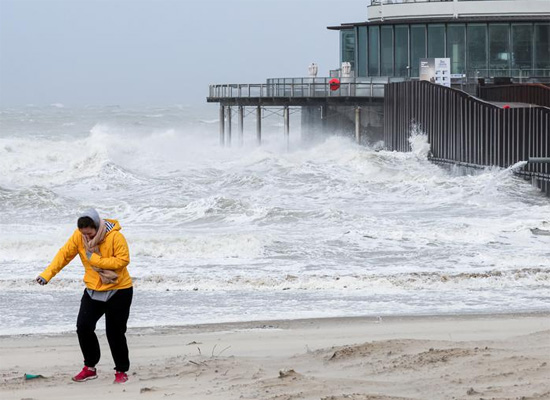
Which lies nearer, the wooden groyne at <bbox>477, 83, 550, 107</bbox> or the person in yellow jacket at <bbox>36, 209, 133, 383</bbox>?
the person in yellow jacket at <bbox>36, 209, 133, 383</bbox>

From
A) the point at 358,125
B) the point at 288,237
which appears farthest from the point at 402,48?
the point at 288,237

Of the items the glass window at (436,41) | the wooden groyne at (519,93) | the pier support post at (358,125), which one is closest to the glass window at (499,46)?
the glass window at (436,41)

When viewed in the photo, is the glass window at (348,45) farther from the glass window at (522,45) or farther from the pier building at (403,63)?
the glass window at (522,45)

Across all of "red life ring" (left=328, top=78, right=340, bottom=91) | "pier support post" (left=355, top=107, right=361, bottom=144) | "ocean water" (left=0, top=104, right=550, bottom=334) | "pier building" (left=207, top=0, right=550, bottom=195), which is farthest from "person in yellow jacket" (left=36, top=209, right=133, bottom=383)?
"pier support post" (left=355, top=107, right=361, bottom=144)

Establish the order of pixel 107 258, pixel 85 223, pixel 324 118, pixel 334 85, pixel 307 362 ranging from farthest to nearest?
pixel 324 118 → pixel 334 85 → pixel 307 362 → pixel 107 258 → pixel 85 223

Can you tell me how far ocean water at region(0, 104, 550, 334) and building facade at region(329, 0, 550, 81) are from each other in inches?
183

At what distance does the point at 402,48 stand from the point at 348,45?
5206 mm

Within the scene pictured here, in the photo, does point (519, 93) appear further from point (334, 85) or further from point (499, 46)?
point (499, 46)

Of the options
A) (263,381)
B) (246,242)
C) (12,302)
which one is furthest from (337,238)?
(263,381)

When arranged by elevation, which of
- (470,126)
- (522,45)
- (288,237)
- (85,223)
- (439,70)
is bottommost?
(288,237)

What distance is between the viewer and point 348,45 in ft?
161

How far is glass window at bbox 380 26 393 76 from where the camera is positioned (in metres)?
44.5

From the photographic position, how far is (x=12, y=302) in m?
13.6

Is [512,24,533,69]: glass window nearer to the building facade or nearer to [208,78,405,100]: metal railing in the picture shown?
the building facade
